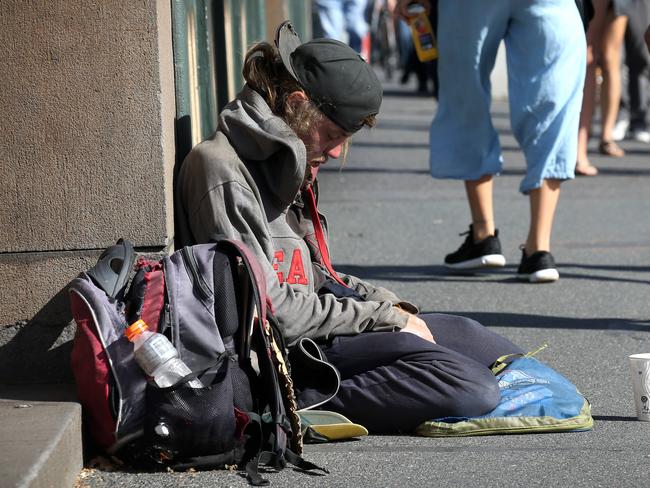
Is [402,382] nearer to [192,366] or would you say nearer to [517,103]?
[192,366]

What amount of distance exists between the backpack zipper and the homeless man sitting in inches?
7.5

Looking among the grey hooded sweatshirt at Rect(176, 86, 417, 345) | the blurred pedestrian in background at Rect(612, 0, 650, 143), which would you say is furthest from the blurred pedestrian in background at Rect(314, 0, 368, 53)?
the grey hooded sweatshirt at Rect(176, 86, 417, 345)

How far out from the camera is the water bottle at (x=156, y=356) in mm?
3082

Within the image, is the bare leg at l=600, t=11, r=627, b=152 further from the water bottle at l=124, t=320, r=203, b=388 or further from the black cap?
the water bottle at l=124, t=320, r=203, b=388

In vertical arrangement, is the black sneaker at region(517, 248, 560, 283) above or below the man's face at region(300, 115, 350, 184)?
below

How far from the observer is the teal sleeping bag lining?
360cm

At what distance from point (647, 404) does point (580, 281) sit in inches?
89.0

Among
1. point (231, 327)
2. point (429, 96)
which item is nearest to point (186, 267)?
point (231, 327)

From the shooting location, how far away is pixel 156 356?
3.08 metres

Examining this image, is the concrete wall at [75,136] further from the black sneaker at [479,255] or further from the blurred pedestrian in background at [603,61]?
the blurred pedestrian in background at [603,61]

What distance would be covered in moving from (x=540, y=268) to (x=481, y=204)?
42cm

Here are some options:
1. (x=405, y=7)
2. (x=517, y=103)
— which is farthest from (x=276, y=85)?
(x=405, y=7)

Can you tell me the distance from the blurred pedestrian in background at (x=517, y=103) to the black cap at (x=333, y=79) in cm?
215

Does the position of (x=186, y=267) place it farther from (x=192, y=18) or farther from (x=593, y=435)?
(x=192, y=18)
